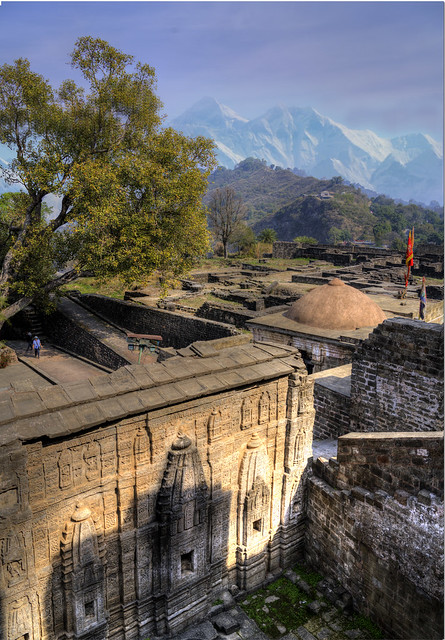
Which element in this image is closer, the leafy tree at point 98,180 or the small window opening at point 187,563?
the small window opening at point 187,563

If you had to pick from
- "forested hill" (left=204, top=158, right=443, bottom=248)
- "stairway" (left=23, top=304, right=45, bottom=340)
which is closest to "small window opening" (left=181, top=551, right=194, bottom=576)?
"stairway" (left=23, top=304, right=45, bottom=340)

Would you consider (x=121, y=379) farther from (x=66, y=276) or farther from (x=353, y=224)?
(x=353, y=224)

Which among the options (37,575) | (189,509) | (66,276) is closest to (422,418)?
(189,509)

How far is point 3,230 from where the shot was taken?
2034 centimetres

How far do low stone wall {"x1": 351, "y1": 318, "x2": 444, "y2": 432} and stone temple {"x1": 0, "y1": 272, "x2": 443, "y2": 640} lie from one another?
63mm

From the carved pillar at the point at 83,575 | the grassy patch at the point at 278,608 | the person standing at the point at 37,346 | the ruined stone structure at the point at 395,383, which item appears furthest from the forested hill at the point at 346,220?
the carved pillar at the point at 83,575

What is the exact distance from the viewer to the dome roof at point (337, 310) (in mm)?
14711

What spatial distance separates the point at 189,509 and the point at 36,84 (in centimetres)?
1848

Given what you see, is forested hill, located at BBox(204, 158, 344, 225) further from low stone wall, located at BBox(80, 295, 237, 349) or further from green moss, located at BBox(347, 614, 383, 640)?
green moss, located at BBox(347, 614, 383, 640)

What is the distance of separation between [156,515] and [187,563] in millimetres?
1197

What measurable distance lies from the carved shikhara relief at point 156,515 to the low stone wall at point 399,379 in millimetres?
2489

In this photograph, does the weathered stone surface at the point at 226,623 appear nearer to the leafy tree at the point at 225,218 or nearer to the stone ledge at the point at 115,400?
the stone ledge at the point at 115,400

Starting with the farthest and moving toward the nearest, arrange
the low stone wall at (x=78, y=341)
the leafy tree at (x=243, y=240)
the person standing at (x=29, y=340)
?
the leafy tree at (x=243, y=240) → the person standing at (x=29, y=340) → the low stone wall at (x=78, y=341)

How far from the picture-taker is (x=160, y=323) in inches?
797
